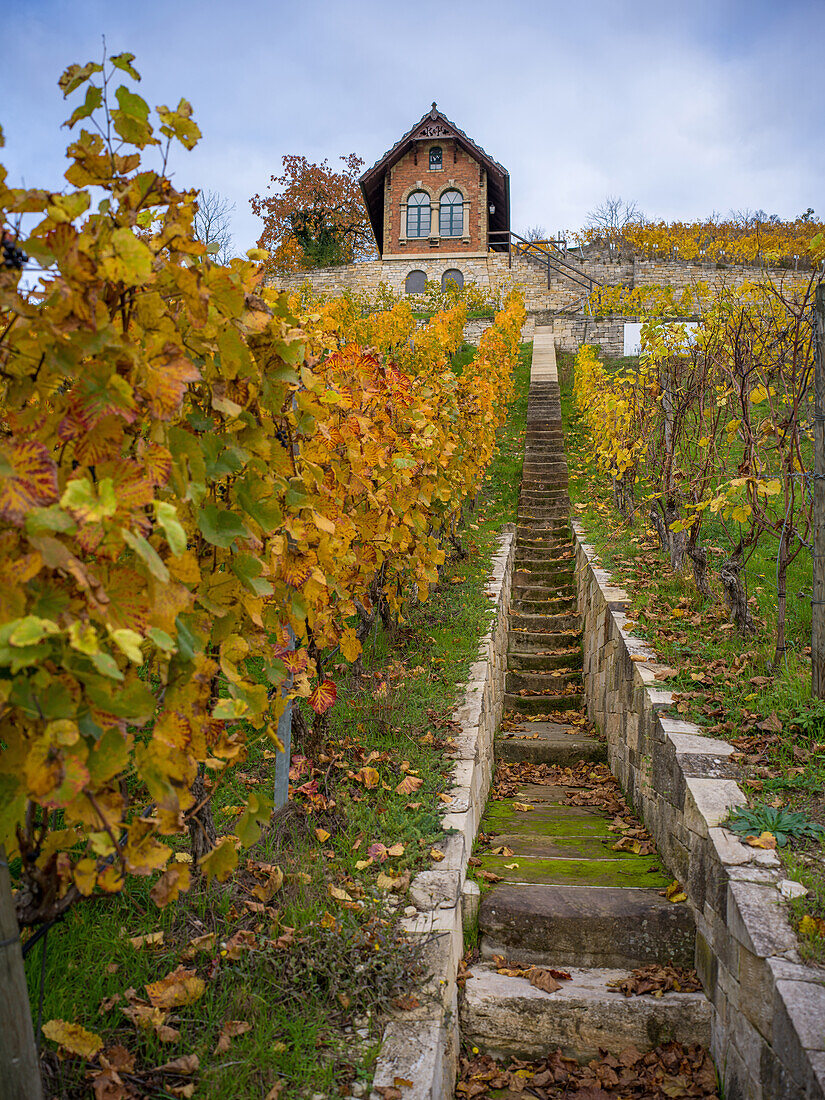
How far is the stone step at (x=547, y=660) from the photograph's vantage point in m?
6.76

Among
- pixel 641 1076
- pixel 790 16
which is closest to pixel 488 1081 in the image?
pixel 641 1076

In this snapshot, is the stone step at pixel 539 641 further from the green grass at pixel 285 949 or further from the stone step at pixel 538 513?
the green grass at pixel 285 949

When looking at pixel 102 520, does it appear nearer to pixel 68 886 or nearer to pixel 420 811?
pixel 68 886

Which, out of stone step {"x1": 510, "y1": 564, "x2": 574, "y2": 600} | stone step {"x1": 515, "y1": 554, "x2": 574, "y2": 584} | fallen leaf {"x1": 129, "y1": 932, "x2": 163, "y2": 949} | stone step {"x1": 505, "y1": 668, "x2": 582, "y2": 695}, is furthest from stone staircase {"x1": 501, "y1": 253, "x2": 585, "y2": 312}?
fallen leaf {"x1": 129, "y1": 932, "x2": 163, "y2": 949}

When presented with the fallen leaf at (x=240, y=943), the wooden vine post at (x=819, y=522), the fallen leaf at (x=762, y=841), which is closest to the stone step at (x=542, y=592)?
the wooden vine post at (x=819, y=522)

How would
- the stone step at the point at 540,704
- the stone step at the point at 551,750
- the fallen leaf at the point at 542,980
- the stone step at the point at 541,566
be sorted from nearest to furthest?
the fallen leaf at the point at 542,980 < the stone step at the point at 551,750 < the stone step at the point at 540,704 < the stone step at the point at 541,566

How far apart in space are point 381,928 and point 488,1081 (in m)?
0.72

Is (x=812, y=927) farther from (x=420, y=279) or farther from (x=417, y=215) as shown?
(x=417, y=215)

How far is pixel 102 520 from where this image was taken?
1.15 meters

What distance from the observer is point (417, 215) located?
93.4 feet

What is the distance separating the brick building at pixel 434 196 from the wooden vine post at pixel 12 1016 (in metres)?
28.1

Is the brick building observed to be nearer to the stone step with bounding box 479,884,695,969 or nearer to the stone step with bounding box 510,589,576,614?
the stone step with bounding box 510,589,576,614

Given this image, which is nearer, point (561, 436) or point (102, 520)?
point (102, 520)

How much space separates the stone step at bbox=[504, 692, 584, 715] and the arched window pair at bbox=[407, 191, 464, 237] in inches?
999
